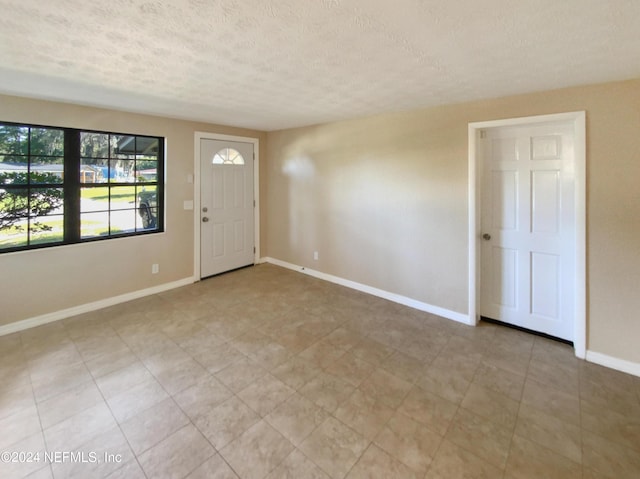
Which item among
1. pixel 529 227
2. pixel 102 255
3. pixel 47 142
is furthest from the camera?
pixel 102 255

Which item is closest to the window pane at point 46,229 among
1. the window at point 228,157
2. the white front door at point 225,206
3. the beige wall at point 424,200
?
the white front door at point 225,206

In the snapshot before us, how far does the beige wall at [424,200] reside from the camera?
7.93 ft

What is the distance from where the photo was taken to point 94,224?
358 centimetres

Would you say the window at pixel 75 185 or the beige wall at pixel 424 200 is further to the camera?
the window at pixel 75 185

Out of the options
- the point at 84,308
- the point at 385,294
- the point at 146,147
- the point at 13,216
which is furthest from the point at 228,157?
the point at 385,294

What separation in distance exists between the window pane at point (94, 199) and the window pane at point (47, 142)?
1.49 feet

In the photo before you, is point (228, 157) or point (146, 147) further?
point (228, 157)

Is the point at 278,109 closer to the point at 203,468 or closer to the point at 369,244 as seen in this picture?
the point at 369,244

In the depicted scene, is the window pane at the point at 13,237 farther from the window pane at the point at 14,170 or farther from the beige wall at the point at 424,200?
the beige wall at the point at 424,200

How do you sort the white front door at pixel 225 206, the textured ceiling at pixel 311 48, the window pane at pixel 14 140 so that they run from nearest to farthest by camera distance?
the textured ceiling at pixel 311 48 → the window pane at pixel 14 140 → the white front door at pixel 225 206

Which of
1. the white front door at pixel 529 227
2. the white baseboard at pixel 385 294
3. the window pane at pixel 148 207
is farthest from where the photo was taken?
the window pane at pixel 148 207

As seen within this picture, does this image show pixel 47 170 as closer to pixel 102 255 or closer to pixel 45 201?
pixel 45 201

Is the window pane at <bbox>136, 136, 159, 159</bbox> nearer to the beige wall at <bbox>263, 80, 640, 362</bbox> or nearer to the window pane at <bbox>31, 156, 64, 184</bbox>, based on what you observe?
the window pane at <bbox>31, 156, 64, 184</bbox>

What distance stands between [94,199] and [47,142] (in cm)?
70
